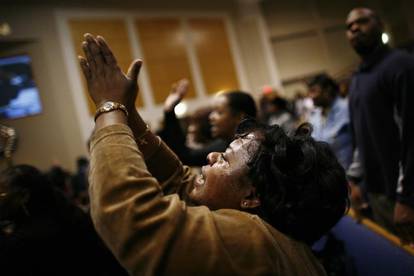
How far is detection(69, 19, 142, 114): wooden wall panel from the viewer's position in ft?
19.3

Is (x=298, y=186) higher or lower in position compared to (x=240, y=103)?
lower

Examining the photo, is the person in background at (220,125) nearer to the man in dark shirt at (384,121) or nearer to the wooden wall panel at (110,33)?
Result: the man in dark shirt at (384,121)

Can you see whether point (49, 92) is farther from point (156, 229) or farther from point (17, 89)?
point (156, 229)

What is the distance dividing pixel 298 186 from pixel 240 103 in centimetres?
120

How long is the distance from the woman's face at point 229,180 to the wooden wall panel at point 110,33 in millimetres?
5255

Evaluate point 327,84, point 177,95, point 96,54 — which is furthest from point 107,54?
point 327,84

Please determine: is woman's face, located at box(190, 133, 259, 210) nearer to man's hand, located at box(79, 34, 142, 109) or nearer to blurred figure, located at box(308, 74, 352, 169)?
man's hand, located at box(79, 34, 142, 109)

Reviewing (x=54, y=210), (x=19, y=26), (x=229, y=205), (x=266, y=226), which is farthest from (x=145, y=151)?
(x=19, y=26)

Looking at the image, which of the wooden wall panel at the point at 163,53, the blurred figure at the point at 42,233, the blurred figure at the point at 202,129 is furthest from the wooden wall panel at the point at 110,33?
the blurred figure at the point at 42,233

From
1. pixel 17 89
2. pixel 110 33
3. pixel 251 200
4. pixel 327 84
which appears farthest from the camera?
pixel 110 33

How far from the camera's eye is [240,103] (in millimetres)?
2018

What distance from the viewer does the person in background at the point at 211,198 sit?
67cm

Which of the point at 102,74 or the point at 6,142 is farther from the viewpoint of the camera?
the point at 6,142

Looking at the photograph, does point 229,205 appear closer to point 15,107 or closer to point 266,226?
point 266,226
